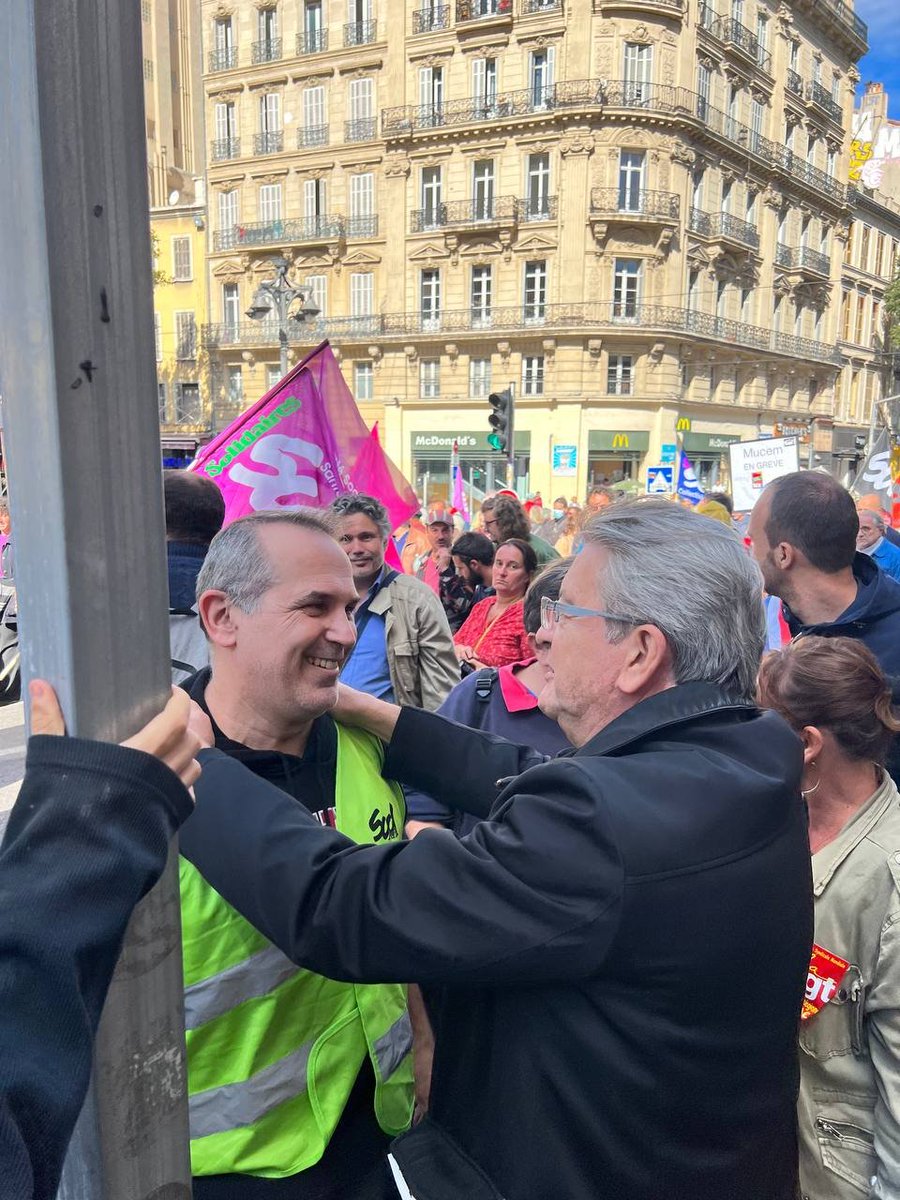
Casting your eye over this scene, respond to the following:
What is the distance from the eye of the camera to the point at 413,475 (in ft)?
107

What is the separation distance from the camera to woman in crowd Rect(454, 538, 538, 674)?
13.4 ft

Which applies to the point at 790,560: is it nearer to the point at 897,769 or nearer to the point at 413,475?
the point at 897,769

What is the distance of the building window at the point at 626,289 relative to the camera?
99.2 ft

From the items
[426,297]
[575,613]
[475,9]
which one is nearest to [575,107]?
[475,9]

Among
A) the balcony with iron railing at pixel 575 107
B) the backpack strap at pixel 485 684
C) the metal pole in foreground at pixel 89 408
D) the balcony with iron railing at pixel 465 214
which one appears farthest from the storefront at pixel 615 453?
the metal pole in foreground at pixel 89 408

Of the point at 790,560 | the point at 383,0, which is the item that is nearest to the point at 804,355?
the point at 383,0

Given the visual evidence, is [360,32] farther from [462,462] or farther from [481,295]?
[462,462]

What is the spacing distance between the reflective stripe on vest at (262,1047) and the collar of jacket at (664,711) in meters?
0.64

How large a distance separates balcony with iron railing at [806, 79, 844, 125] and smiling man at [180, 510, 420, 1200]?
143 ft

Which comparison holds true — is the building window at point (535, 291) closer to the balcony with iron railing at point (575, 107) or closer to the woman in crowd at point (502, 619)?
the balcony with iron railing at point (575, 107)

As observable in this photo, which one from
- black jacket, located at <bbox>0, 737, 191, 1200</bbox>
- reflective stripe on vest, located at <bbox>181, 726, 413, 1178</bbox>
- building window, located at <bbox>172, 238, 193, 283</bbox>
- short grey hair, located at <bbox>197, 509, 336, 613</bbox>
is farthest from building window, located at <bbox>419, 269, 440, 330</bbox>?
black jacket, located at <bbox>0, 737, 191, 1200</bbox>

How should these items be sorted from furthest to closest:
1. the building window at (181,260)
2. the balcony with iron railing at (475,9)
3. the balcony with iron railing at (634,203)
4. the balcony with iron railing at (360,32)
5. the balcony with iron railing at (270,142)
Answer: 1. the building window at (181,260)
2. the balcony with iron railing at (270,142)
3. the balcony with iron railing at (360,32)
4. the balcony with iron railing at (475,9)
5. the balcony with iron railing at (634,203)

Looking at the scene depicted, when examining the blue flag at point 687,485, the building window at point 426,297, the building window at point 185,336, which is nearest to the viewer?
the blue flag at point 687,485

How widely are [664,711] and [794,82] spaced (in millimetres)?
42924
